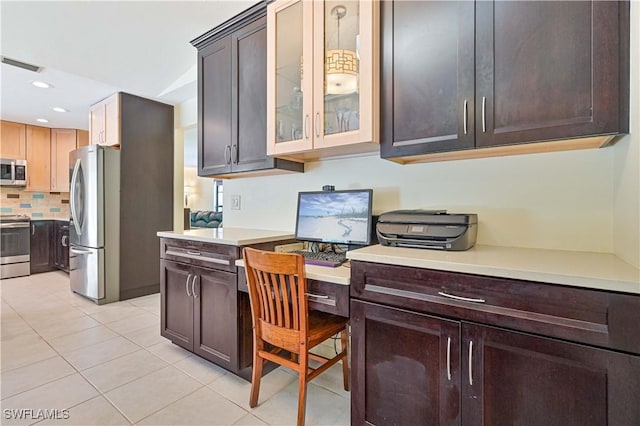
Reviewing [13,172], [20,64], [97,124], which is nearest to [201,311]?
[20,64]

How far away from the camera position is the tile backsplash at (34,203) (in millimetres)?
5061

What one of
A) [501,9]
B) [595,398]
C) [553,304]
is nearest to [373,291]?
[553,304]

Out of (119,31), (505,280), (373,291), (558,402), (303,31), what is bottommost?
(558,402)

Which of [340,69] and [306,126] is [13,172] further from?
[340,69]

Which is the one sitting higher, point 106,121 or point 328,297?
point 106,121

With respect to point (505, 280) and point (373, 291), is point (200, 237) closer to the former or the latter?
point (373, 291)

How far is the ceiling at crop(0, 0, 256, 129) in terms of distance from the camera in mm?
2408

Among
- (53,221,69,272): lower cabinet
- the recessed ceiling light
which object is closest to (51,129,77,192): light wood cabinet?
(53,221,69,272): lower cabinet

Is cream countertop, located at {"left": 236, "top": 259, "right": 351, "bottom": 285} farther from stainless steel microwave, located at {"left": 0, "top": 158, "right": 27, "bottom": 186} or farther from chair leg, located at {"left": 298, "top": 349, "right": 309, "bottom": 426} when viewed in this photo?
stainless steel microwave, located at {"left": 0, "top": 158, "right": 27, "bottom": 186}

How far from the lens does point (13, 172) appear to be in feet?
15.7

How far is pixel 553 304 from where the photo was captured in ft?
3.22

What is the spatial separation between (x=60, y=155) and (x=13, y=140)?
588 millimetres

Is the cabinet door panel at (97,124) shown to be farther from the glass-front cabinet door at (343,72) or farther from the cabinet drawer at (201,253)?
the glass-front cabinet door at (343,72)

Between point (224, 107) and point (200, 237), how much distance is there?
997 mm
